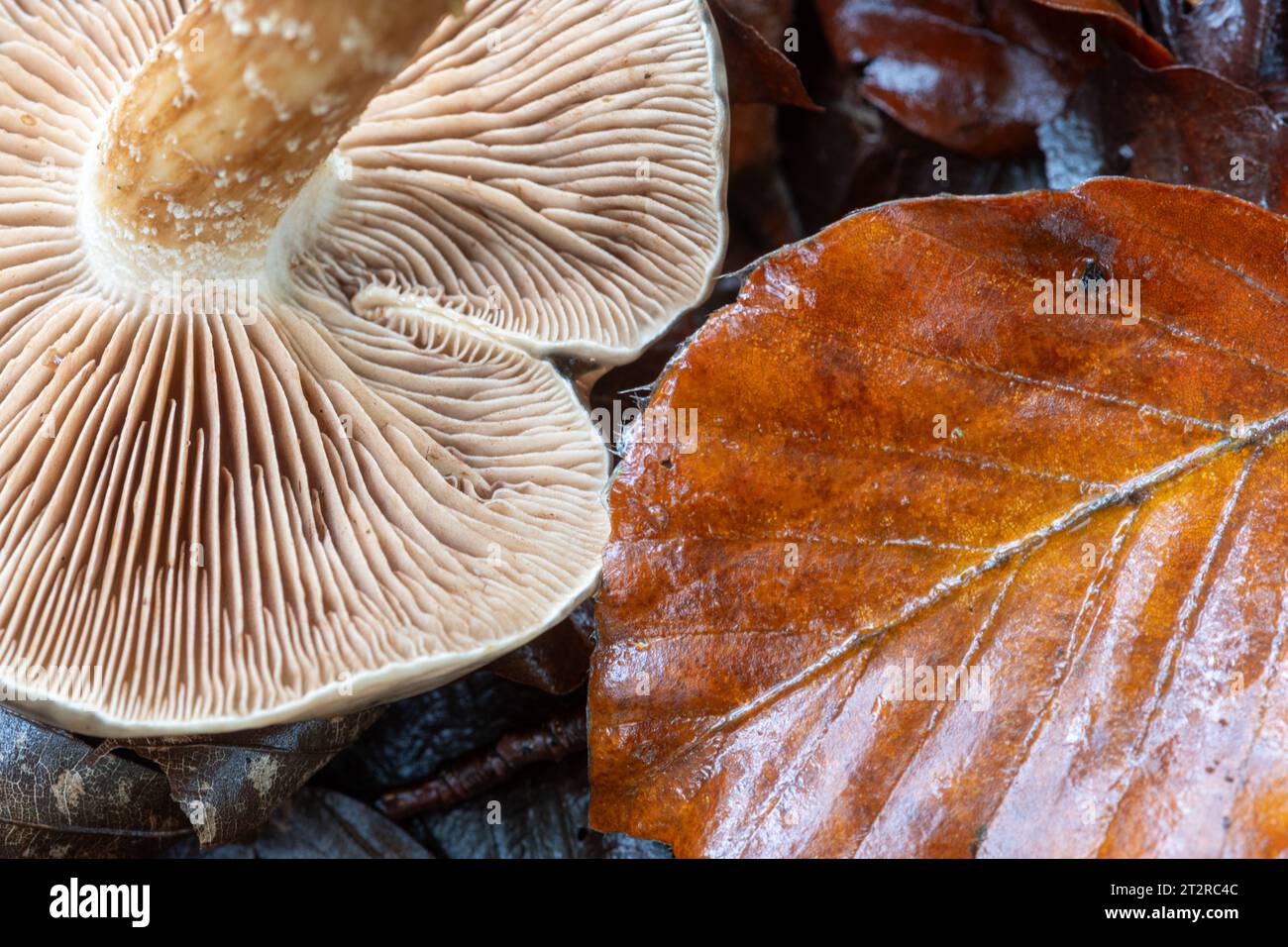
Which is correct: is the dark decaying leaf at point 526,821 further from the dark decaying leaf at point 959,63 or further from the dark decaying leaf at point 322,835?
the dark decaying leaf at point 959,63

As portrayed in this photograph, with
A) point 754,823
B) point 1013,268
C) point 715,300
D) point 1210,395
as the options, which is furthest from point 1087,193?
point 754,823

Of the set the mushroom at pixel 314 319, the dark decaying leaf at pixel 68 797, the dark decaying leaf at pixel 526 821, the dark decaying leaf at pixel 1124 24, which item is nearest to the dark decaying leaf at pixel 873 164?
the dark decaying leaf at pixel 1124 24

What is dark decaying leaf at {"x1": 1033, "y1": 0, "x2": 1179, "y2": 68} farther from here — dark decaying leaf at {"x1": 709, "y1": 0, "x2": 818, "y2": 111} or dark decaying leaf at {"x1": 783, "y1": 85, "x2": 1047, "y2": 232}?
dark decaying leaf at {"x1": 709, "y1": 0, "x2": 818, "y2": 111}

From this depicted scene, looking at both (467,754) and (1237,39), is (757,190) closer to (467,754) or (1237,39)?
(1237,39)

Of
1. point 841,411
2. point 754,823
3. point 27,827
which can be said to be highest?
point 841,411

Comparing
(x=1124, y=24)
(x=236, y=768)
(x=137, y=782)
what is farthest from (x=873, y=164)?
(x=137, y=782)
